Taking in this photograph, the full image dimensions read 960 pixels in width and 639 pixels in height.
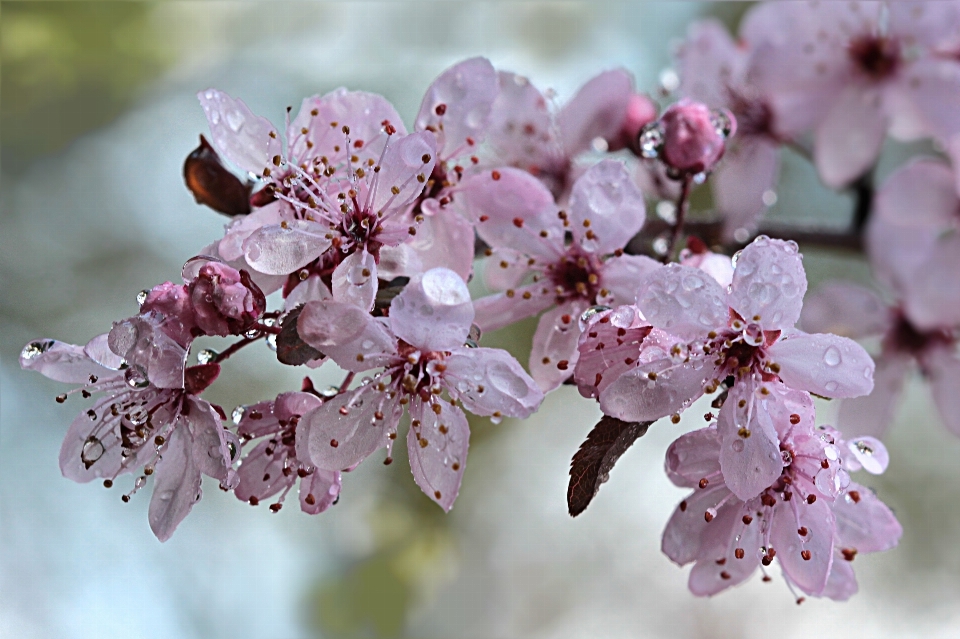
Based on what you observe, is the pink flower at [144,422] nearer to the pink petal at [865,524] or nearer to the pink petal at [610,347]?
the pink petal at [610,347]

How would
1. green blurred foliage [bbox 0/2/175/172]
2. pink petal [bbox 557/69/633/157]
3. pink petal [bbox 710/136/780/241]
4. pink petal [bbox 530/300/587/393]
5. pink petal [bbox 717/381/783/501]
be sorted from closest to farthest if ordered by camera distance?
pink petal [bbox 717/381/783/501]
pink petal [bbox 530/300/587/393]
pink petal [bbox 557/69/633/157]
pink petal [bbox 710/136/780/241]
green blurred foliage [bbox 0/2/175/172]

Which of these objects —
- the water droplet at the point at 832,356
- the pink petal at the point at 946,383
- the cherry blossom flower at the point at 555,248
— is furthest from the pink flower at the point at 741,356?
the pink petal at the point at 946,383

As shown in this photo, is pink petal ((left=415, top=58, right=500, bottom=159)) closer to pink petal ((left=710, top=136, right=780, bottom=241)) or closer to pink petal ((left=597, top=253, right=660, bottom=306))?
pink petal ((left=597, top=253, right=660, bottom=306))

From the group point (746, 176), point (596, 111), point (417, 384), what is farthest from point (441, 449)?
point (746, 176)

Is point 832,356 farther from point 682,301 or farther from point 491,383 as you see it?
point 491,383

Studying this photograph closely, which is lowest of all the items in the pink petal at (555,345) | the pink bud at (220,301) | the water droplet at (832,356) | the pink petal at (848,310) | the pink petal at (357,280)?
the pink petal at (848,310)

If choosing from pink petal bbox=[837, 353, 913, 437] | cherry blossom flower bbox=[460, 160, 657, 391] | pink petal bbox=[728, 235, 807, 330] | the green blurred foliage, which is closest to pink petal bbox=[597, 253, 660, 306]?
cherry blossom flower bbox=[460, 160, 657, 391]
